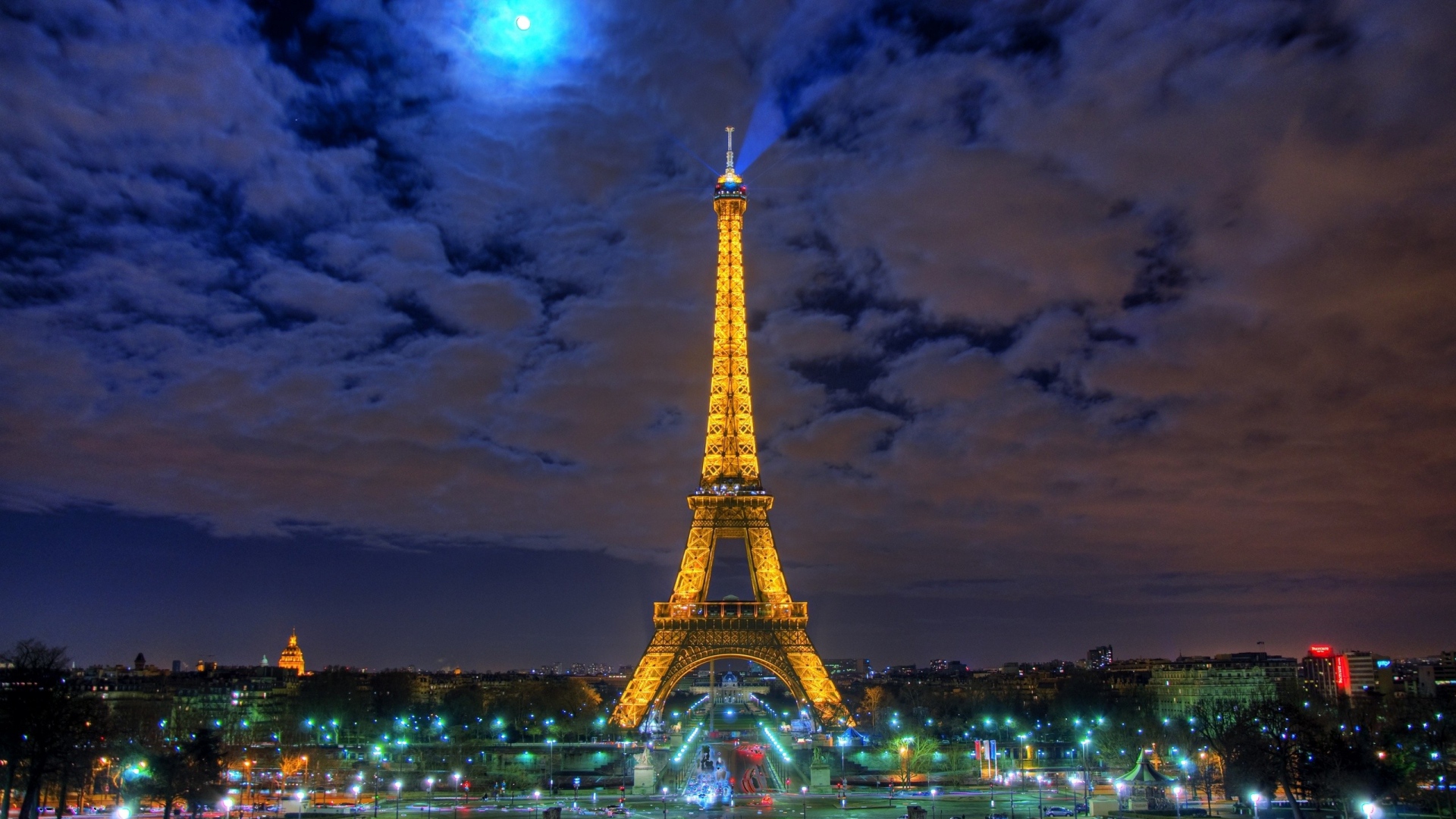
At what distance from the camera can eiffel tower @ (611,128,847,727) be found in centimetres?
9700

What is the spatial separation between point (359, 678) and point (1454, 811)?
550ft

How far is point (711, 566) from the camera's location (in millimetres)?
101375

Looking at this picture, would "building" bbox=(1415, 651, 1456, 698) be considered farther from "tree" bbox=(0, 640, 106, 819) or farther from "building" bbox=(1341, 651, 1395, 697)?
"tree" bbox=(0, 640, 106, 819)

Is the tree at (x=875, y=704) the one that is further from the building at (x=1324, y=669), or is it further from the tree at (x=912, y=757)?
the building at (x=1324, y=669)

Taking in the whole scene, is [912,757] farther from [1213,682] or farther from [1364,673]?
[1364,673]

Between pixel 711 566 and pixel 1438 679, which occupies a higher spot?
pixel 711 566

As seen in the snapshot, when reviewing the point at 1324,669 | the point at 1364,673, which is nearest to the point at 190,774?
the point at 1324,669

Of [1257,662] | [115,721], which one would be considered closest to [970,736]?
[115,721]

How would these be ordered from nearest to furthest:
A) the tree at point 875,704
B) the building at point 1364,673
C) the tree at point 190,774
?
the tree at point 190,774 → the tree at point 875,704 → the building at point 1364,673

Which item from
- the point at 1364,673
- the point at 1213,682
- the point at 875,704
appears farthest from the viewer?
the point at 1364,673

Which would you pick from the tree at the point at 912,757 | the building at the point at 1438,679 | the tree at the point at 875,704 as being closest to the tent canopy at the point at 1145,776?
the tree at the point at 912,757

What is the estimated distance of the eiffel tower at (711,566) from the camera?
9700 centimetres

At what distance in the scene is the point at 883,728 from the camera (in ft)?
370

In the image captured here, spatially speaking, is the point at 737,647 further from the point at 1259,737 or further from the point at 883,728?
the point at 1259,737
